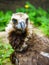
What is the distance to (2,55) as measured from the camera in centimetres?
718

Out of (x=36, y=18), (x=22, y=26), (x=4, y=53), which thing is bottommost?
(x=36, y=18)

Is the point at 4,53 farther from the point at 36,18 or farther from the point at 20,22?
the point at 36,18

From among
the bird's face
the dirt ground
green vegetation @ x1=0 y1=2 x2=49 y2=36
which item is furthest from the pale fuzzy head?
green vegetation @ x1=0 y1=2 x2=49 y2=36

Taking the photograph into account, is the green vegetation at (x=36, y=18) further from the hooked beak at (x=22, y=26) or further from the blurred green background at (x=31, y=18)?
the hooked beak at (x=22, y=26)

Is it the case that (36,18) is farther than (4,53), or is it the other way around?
(36,18)

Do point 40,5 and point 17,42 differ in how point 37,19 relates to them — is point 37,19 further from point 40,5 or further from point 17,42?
point 17,42

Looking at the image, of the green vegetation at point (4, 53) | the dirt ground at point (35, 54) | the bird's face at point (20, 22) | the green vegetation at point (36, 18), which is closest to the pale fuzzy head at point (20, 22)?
the bird's face at point (20, 22)

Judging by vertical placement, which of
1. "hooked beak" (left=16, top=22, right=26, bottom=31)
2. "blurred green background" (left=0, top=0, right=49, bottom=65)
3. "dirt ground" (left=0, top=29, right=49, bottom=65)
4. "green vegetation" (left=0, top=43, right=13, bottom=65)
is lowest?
"blurred green background" (left=0, top=0, right=49, bottom=65)

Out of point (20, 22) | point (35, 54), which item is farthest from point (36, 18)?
point (35, 54)

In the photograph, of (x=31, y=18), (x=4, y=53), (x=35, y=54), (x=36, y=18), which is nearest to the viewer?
(x=35, y=54)

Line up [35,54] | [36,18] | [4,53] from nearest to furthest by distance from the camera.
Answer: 1. [35,54]
2. [4,53]
3. [36,18]

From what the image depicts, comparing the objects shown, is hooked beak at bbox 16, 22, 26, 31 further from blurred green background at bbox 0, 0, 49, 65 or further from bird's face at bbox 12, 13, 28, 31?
blurred green background at bbox 0, 0, 49, 65

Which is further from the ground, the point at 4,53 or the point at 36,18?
the point at 4,53

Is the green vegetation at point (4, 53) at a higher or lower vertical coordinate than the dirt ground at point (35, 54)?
lower
